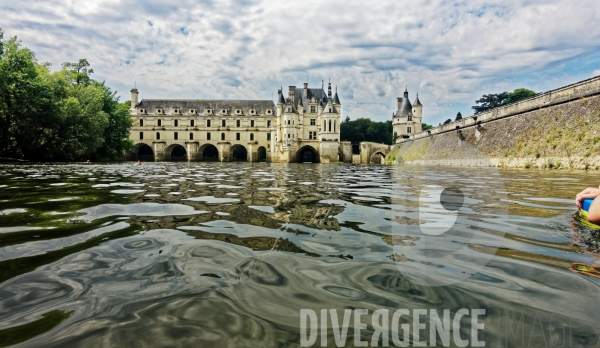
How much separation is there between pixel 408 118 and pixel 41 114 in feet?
200

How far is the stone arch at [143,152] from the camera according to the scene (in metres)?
65.2

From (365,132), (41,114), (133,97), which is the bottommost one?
(41,114)

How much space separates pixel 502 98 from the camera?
78.3 meters

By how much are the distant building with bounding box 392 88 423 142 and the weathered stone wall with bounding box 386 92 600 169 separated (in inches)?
1398

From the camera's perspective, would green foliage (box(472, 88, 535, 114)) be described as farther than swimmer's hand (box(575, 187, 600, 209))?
Yes

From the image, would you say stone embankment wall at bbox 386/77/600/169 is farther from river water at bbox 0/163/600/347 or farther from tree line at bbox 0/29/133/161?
tree line at bbox 0/29/133/161

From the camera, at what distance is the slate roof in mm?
68188

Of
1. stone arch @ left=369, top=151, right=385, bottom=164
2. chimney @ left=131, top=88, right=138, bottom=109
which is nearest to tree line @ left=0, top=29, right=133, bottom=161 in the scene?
chimney @ left=131, top=88, right=138, bottom=109

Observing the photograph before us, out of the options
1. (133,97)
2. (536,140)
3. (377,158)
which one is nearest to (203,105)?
(133,97)

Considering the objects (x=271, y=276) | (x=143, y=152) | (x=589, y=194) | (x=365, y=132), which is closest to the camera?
(x=271, y=276)

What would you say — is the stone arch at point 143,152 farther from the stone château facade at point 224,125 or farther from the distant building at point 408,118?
the distant building at point 408,118

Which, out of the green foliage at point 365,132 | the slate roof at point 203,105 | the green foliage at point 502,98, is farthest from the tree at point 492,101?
the slate roof at point 203,105

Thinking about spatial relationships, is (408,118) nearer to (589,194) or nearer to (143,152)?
(143,152)

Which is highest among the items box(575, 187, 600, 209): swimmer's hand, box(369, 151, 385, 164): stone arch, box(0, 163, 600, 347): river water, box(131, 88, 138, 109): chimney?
box(131, 88, 138, 109): chimney
